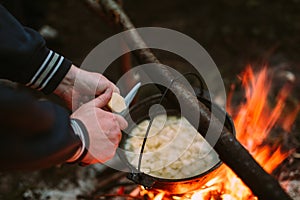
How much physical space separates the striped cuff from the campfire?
3.21ft

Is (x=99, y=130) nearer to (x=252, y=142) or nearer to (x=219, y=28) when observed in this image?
(x=252, y=142)

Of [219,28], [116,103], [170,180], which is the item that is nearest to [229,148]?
[170,180]

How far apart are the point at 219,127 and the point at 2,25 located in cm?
134

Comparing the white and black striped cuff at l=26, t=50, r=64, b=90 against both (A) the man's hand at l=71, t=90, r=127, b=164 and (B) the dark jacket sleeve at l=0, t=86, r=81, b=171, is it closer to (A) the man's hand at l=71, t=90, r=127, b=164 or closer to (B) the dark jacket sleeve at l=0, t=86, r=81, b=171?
(A) the man's hand at l=71, t=90, r=127, b=164

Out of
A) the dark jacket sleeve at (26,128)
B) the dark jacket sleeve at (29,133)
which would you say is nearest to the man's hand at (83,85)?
the dark jacket sleeve at (26,128)

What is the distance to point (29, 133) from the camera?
1.83 m

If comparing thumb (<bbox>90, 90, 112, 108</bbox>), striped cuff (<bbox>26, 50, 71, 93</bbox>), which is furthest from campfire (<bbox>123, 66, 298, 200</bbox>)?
striped cuff (<bbox>26, 50, 71, 93</bbox>)

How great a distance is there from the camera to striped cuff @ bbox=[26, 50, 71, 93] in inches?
97.5

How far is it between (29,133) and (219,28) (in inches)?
160

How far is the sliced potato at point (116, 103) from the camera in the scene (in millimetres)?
2504

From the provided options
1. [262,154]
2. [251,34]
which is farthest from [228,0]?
[262,154]

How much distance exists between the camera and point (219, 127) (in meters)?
2.50

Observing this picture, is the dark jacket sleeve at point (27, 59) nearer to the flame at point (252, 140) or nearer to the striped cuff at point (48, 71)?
the striped cuff at point (48, 71)

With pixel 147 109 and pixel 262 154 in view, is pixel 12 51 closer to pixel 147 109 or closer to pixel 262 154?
pixel 147 109
